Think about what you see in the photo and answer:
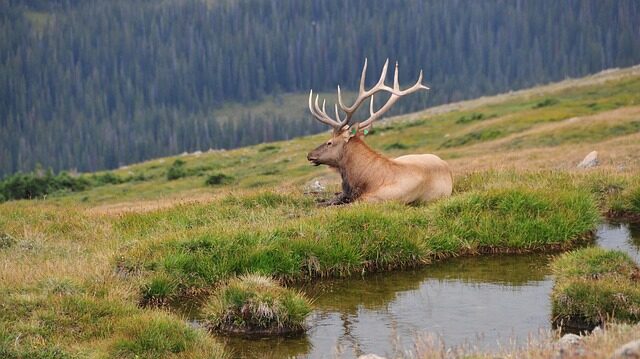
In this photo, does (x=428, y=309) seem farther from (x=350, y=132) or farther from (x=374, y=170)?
(x=350, y=132)

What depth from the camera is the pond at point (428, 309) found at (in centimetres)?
1047

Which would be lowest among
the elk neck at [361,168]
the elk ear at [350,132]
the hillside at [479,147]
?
the hillside at [479,147]

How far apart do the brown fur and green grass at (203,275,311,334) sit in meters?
7.05

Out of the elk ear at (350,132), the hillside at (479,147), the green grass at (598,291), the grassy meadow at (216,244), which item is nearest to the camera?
the grassy meadow at (216,244)

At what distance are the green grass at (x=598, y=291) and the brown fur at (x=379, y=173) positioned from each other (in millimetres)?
6142

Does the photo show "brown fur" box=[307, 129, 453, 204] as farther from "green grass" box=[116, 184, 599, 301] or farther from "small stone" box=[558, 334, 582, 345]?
"small stone" box=[558, 334, 582, 345]

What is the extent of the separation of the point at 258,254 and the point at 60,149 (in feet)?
603

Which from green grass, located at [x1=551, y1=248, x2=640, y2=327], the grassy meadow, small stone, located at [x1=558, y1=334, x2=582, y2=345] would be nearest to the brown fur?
the grassy meadow

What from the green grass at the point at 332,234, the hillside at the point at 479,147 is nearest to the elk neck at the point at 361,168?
the green grass at the point at 332,234

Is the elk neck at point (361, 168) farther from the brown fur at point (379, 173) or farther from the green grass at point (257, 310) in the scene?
the green grass at point (257, 310)

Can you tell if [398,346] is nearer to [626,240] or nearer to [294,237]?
[294,237]

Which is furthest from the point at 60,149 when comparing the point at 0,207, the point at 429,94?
the point at 0,207

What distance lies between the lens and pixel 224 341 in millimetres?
10930

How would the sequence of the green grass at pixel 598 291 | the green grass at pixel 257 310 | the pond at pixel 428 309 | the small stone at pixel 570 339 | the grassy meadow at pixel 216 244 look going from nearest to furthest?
the small stone at pixel 570 339, the grassy meadow at pixel 216 244, the pond at pixel 428 309, the green grass at pixel 598 291, the green grass at pixel 257 310
